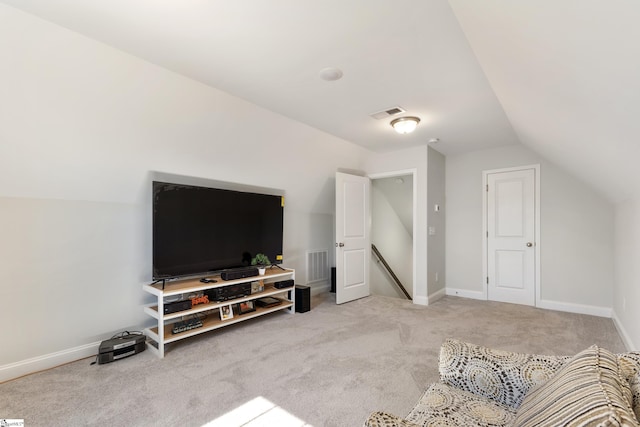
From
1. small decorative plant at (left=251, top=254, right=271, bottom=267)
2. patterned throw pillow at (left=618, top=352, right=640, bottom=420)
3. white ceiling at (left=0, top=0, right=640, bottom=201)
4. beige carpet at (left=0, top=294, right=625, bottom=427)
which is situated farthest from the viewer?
small decorative plant at (left=251, top=254, right=271, bottom=267)

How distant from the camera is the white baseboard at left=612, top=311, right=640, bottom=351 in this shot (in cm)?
265

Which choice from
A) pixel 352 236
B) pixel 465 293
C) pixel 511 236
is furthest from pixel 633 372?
pixel 465 293

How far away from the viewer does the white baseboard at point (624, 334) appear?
2648 millimetres

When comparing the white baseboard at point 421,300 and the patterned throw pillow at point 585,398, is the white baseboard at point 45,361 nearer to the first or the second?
the patterned throw pillow at point 585,398

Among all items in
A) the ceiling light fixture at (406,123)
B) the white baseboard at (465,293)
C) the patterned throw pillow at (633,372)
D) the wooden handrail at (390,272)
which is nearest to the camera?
the patterned throw pillow at (633,372)

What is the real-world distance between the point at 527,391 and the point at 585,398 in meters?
0.59

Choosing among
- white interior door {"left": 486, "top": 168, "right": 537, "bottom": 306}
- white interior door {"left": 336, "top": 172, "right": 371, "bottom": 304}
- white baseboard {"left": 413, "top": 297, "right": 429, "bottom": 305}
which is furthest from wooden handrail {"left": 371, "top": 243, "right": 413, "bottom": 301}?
white interior door {"left": 486, "top": 168, "right": 537, "bottom": 306}

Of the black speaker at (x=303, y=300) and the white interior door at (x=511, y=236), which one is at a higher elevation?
the white interior door at (x=511, y=236)

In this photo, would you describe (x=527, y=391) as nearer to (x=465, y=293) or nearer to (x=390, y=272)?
(x=465, y=293)

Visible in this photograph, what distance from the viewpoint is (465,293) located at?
4789 mm

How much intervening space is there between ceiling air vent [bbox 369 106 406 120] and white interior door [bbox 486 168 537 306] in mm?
2380

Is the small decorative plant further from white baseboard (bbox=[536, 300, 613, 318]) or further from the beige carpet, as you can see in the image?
white baseboard (bbox=[536, 300, 613, 318])

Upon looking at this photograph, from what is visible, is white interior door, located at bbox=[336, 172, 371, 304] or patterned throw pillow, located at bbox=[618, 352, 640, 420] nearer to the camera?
patterned throw pillow, located at bbox=[618, 352, 640, 420]

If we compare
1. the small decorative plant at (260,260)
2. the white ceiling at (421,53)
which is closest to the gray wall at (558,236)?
the white ceiling at (421,53)
